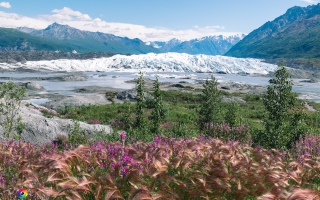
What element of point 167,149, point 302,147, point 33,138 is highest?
point 167,149

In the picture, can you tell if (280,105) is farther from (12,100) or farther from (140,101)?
(12,100)

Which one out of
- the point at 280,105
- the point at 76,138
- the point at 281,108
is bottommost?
the point at 76,138

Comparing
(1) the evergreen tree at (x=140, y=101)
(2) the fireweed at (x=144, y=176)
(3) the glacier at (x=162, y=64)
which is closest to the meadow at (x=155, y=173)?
(2) the fireweed at (x=144, y=176)

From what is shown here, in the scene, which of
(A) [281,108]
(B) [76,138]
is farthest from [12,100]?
(A) [281,108]

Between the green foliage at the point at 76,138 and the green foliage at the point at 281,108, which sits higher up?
the green foliage at the point at 281,108

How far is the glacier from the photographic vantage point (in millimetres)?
146075

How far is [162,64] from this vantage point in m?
159

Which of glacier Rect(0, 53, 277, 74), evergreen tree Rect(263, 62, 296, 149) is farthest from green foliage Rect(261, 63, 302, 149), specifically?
glacier Rect(0, 53, 277, 74)

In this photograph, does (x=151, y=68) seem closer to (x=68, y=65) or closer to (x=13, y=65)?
(x=68, y=65)

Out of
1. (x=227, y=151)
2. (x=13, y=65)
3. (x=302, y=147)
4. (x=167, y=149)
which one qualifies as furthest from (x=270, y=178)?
(x=13, y=65)

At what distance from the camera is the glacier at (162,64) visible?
14607 cm

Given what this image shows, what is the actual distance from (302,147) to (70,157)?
7640 mm

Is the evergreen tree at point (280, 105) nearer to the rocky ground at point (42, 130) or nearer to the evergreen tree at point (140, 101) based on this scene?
the evergreen tree at point (140, 101)

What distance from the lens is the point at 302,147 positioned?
898cm
